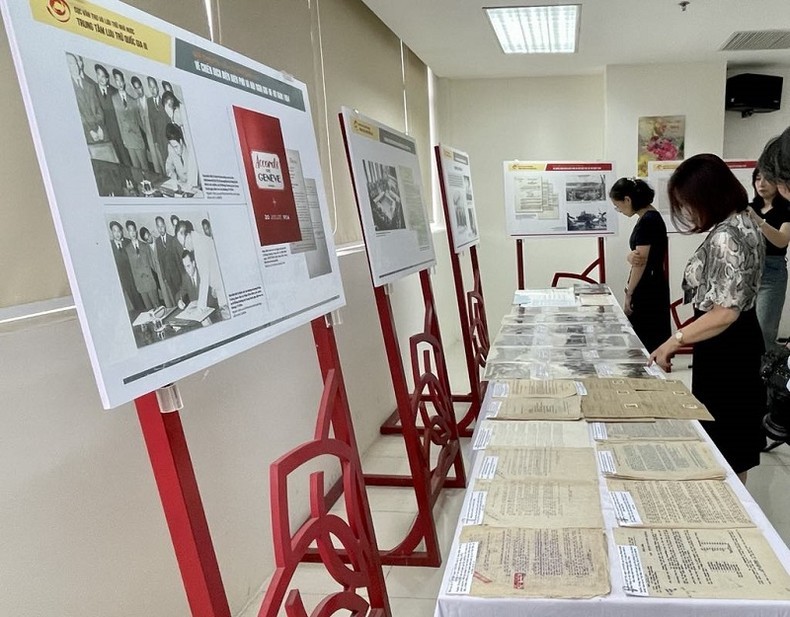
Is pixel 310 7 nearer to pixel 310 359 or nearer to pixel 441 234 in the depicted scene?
pixel 310 359

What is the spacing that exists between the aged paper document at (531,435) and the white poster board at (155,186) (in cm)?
60

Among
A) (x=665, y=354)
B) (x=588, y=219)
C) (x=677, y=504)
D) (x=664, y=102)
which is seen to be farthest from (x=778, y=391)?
(x=664, y=102)

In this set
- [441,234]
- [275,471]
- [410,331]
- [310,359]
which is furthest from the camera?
[441,234]

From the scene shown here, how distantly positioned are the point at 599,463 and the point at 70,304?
130cm

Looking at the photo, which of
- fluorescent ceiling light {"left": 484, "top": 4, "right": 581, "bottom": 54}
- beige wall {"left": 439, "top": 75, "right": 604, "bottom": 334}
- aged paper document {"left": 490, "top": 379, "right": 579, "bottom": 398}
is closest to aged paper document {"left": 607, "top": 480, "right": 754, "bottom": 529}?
aged paper document {"left": 490, "top": 379, "right": 579, "bottom": 398}

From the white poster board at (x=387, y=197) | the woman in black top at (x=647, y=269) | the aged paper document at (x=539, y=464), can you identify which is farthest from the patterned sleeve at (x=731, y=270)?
the woman in black top at (x=647, y=269)

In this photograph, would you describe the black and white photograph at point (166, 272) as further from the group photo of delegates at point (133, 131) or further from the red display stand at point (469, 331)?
the red display stand at point (469, 331)

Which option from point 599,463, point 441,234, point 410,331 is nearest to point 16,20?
point 599,463

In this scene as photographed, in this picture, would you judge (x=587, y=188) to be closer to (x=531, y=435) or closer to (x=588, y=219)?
(x=588, y=219)

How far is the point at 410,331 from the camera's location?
4.52m

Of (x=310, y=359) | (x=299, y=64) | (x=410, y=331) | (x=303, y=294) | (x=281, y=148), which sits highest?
(x=299, y=64)

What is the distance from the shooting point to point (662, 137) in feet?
17.7

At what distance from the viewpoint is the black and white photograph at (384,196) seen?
2.10 meters

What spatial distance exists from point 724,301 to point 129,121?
1.69m
